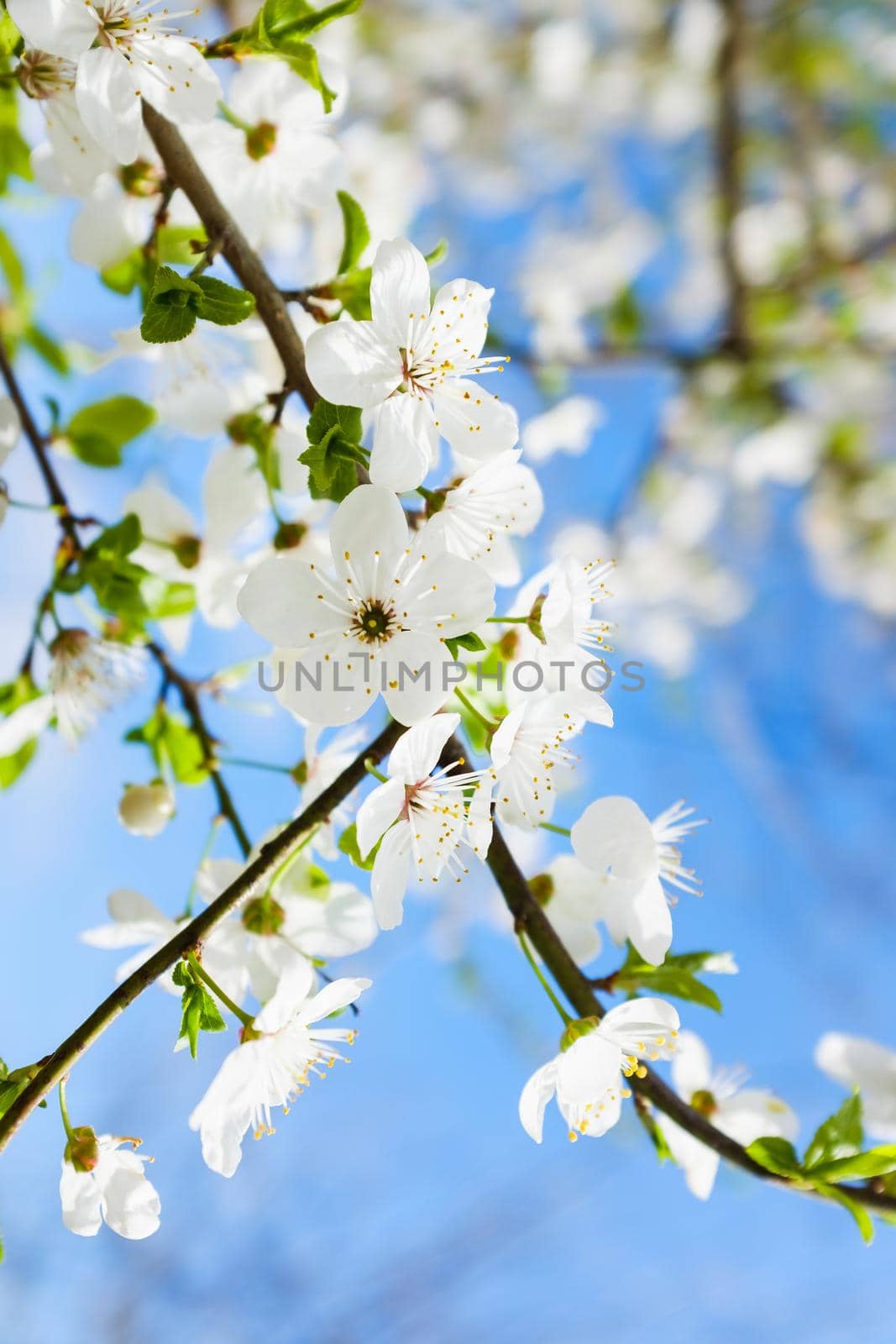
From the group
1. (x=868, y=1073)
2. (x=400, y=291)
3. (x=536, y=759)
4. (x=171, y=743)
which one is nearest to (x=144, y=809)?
(x=171, y=743)

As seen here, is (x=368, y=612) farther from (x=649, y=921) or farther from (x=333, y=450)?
(x=649, y=921)

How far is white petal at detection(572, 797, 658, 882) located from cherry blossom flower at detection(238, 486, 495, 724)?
6.5 inches

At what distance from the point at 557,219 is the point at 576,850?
14.6 ft

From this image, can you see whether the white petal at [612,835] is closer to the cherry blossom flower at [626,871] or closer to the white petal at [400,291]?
the cherry blossom flower at [626,871]

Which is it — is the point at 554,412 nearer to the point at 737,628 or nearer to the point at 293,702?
the point at 293,702

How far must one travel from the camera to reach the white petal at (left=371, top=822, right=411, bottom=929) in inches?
26.6

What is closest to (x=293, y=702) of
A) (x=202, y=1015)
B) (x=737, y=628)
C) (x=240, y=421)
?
(x=202, y=1015)

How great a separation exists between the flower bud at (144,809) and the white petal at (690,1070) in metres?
0.51

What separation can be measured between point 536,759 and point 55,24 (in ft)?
1.96

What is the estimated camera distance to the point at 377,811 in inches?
27.3

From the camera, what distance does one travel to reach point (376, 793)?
2.22 ft

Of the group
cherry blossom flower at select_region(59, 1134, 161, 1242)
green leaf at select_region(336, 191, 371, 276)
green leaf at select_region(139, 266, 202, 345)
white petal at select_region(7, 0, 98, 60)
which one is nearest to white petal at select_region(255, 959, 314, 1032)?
cherry blossom flower at select_region(59, 1134, 161, 1242)

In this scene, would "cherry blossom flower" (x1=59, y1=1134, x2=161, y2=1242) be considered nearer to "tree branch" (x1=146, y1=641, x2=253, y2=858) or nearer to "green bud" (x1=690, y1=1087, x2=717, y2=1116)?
"tree branch" (x1=146, y1=641, x2=253, y2=858)

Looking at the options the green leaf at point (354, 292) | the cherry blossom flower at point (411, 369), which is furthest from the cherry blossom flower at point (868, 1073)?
the green leaf at point (354, 292)
